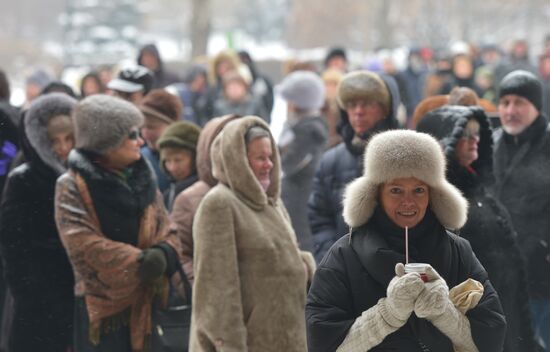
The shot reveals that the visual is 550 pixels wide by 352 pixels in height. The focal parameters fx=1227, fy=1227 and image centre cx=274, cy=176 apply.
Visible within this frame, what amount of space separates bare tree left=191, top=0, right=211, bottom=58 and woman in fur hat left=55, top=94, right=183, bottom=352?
3179 cm

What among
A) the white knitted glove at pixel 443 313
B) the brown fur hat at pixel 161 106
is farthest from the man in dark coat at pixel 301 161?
the white knitted glove at pixel 443 313

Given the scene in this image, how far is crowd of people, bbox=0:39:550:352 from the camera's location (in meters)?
4.59

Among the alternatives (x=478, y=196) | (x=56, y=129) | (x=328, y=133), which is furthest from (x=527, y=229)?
(x=328, y=133)

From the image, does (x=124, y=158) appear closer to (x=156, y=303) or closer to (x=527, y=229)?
(x=156, y=303)

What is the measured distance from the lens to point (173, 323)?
6770mm

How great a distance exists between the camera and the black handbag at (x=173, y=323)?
6695 millimetres

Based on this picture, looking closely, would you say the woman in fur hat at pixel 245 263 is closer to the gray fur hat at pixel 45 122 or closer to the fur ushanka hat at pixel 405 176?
the fur ushanka hat at pixel 405 176

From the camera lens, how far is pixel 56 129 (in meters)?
7.39

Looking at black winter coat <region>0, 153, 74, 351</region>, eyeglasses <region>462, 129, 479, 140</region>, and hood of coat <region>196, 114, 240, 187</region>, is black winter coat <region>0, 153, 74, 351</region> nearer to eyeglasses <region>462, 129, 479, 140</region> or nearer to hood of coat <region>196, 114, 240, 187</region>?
hood of coat <region>196, 114, 240, 187</region>

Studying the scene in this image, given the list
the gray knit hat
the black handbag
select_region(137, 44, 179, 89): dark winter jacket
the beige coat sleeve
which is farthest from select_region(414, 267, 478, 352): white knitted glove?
select_region(137, 44, 179, 89): dark winter jacket

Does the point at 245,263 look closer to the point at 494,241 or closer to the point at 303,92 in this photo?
the point at 494,241

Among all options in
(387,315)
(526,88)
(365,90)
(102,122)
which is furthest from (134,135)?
(387,315)

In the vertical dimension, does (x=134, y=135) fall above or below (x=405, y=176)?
below

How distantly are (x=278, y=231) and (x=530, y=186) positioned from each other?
1.88m
